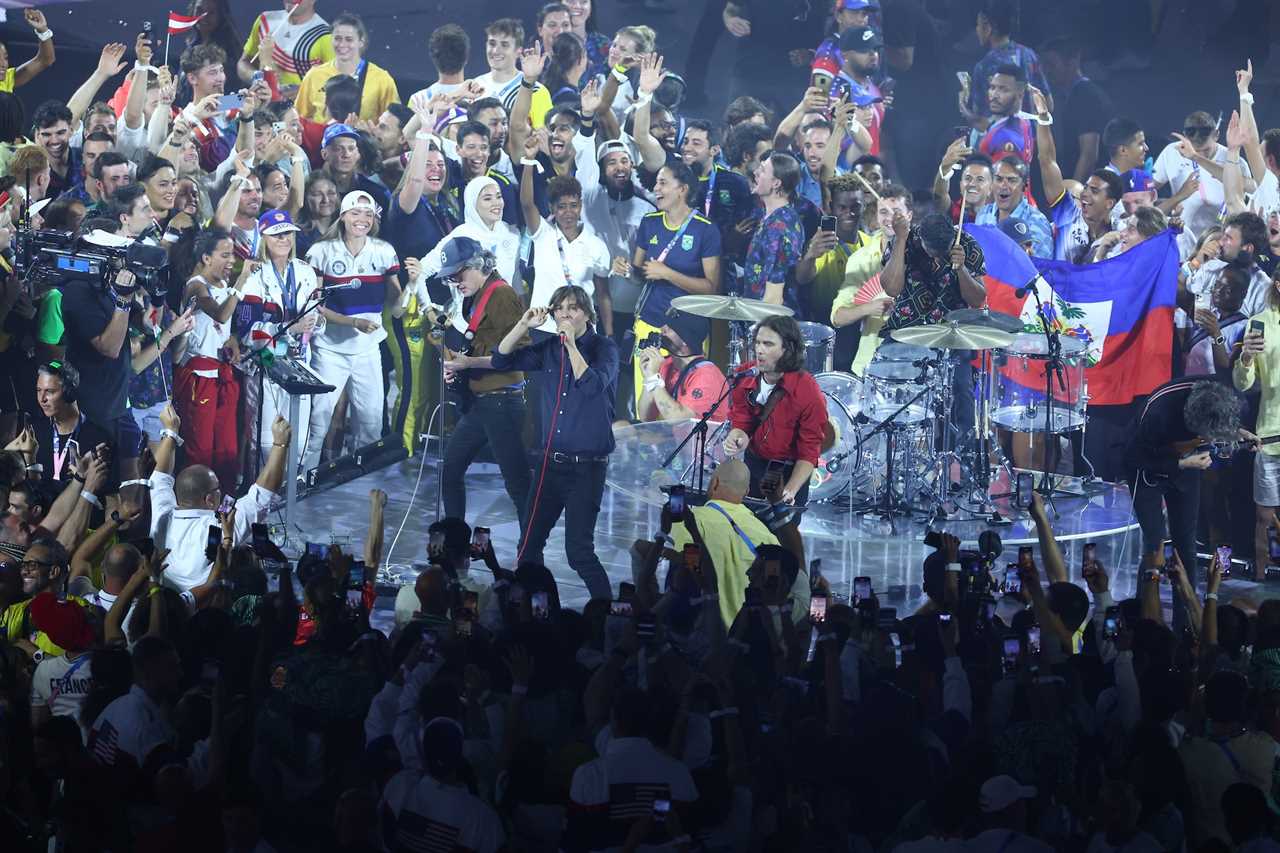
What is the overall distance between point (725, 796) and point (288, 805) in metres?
1.32

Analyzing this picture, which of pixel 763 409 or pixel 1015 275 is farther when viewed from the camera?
pixel 1015 275

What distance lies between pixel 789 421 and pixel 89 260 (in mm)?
4600

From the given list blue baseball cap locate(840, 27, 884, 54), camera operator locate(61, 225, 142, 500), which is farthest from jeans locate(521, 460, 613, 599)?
blue baseball cap locate(840, 27, 884, 54)

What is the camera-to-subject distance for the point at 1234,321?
11.2 metres

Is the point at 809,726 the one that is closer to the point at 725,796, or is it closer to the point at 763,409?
the point at 725,796

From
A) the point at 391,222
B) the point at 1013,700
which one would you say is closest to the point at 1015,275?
the point at 391,222

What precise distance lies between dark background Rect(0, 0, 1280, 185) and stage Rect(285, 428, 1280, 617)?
8.61ft

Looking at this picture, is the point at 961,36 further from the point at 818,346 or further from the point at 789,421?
the point at 789,421

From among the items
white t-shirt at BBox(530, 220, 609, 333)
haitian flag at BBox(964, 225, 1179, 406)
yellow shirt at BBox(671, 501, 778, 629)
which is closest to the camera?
yellow shirt at BBox(671, 501, 778, 629)

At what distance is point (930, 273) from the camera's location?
37.1 feet

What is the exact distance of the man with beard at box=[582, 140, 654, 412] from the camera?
12055 mm

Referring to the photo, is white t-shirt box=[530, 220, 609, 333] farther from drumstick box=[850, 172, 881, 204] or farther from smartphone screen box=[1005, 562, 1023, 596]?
smartphone screen box=[1005, 562, 1023, 596]

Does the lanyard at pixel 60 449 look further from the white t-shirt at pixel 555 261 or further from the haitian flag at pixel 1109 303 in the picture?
the haitian flag at pixel 1109 303

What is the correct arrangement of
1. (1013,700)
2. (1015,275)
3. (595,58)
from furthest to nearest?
(595,58) → (1015,275) → (1013,700)
